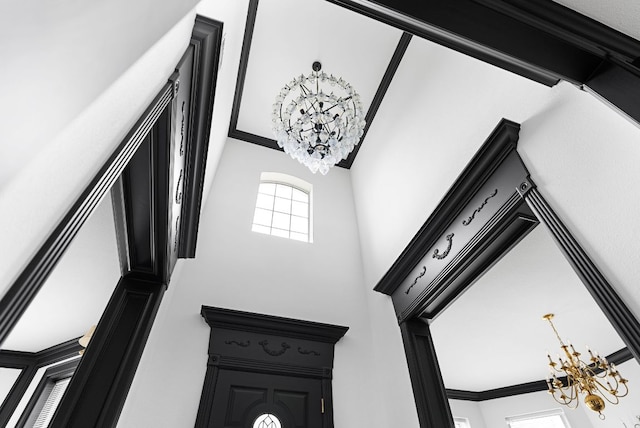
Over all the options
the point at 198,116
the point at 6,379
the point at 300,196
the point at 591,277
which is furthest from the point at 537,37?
the point at 6,379

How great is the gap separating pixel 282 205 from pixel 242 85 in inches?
68.4

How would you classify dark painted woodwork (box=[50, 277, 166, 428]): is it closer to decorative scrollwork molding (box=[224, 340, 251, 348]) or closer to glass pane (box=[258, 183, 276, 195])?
decorative scrollwork molding (box=[224, 340, 251, 348])

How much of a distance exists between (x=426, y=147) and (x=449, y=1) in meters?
2.20

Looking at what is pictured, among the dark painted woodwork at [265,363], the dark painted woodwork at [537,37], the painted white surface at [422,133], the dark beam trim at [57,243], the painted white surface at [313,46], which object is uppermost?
the painted white surface at [313,46]

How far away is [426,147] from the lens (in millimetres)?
3191

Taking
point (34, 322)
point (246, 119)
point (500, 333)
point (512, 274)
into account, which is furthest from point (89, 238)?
point (500, 333)

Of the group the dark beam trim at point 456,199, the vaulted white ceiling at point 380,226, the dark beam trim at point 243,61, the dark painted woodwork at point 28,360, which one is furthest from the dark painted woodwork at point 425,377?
the dark painted woodwork at point 28,360

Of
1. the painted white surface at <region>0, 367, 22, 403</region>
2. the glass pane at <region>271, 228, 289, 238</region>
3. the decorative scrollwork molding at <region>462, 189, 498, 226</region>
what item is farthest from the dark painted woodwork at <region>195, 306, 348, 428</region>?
the painted white surface at <region>0, 367, 22, 403</region>

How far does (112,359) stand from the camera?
2.02 m

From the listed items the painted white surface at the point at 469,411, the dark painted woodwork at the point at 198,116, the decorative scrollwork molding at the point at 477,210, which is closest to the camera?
the dark painted woodwork at the point at 198,116

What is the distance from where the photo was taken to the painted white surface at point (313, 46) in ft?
12.8

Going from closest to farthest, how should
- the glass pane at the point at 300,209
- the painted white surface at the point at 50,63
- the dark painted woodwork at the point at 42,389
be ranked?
the painted white surface at the point at 50,63 < the dark painted woodwork at the point at 42,389 < the glass pane at the point at 300,209

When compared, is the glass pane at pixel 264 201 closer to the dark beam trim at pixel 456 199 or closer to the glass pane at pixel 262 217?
the glass pane at pixel 262 217

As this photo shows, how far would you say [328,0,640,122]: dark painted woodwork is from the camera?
43.8 inches
